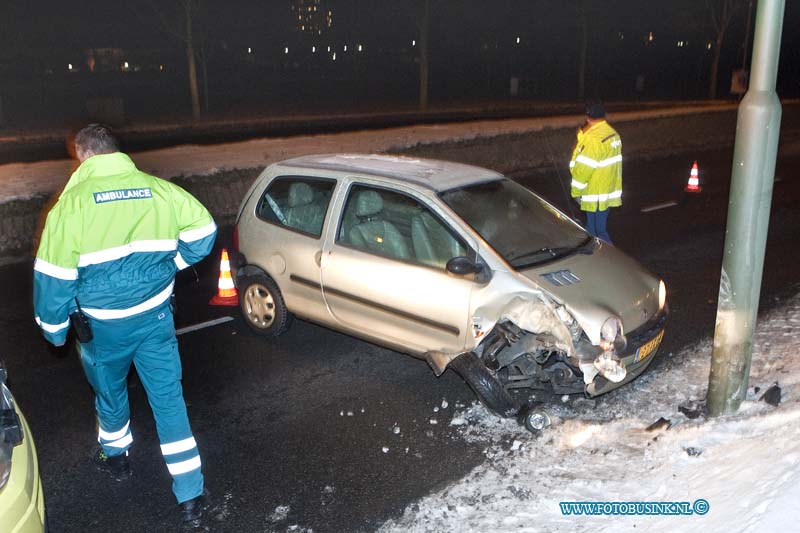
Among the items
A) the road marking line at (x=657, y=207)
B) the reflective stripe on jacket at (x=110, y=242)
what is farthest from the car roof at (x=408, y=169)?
the road marking line at (x=657, y=207)

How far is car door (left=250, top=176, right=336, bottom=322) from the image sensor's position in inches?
248

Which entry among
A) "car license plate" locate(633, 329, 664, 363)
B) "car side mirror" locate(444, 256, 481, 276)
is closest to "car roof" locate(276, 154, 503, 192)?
"car side mirror" locate(444, 256, 481, 276)

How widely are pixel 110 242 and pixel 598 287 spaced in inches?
126

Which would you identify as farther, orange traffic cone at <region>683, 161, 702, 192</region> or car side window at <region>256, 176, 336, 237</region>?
orange traffic cone at <region>683, 161, 702, 192</region>

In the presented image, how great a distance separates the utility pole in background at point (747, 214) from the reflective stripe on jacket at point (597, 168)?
339 centimetres

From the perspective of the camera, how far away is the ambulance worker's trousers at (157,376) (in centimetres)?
416

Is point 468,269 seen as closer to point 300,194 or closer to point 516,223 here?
point 516,223

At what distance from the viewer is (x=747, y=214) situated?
473 centimetres

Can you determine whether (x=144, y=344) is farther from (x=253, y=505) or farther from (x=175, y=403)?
(x=253, y=505)

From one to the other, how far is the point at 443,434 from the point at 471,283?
1.04 metres

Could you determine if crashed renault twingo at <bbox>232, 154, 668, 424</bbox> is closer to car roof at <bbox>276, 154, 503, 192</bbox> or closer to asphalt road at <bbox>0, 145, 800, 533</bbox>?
car roof at <bbox>276, 154, 503, 192</bbox>

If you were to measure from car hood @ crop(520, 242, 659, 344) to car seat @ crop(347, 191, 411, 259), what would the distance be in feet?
3.42

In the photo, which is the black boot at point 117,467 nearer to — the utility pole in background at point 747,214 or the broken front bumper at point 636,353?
the broken front bumper at point 636,353

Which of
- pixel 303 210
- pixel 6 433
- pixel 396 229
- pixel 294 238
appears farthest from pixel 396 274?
pixel 6 433
